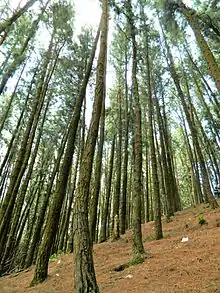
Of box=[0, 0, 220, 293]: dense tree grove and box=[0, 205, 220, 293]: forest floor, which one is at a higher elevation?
box=[0, 0, 220, 293]: dense tree grove

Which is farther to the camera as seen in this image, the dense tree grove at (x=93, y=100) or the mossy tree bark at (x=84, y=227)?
the dense tree grove at (x=93, y=100)

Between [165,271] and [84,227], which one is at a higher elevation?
[84,227]

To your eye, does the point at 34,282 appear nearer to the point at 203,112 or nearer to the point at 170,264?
the point at 170,264

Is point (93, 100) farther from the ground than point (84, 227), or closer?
farther from the ground

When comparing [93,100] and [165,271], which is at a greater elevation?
[93,100]

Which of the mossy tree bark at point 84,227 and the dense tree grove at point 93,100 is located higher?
the dense tree grove at point 93,100

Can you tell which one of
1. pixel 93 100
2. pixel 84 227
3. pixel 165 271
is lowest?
pixel 165 271

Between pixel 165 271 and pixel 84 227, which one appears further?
pixel 165 271

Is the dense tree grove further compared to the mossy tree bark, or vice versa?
the dense tree grove

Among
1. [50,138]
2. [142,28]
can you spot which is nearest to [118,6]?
[142,28]

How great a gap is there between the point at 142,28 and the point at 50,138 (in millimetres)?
9879

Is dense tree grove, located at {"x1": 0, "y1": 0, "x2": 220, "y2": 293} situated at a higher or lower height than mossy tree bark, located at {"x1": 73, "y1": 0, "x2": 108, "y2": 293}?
higher

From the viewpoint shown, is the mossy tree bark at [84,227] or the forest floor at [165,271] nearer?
the mossy tree bark at [84,227]

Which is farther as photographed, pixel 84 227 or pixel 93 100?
pixel 93 100
